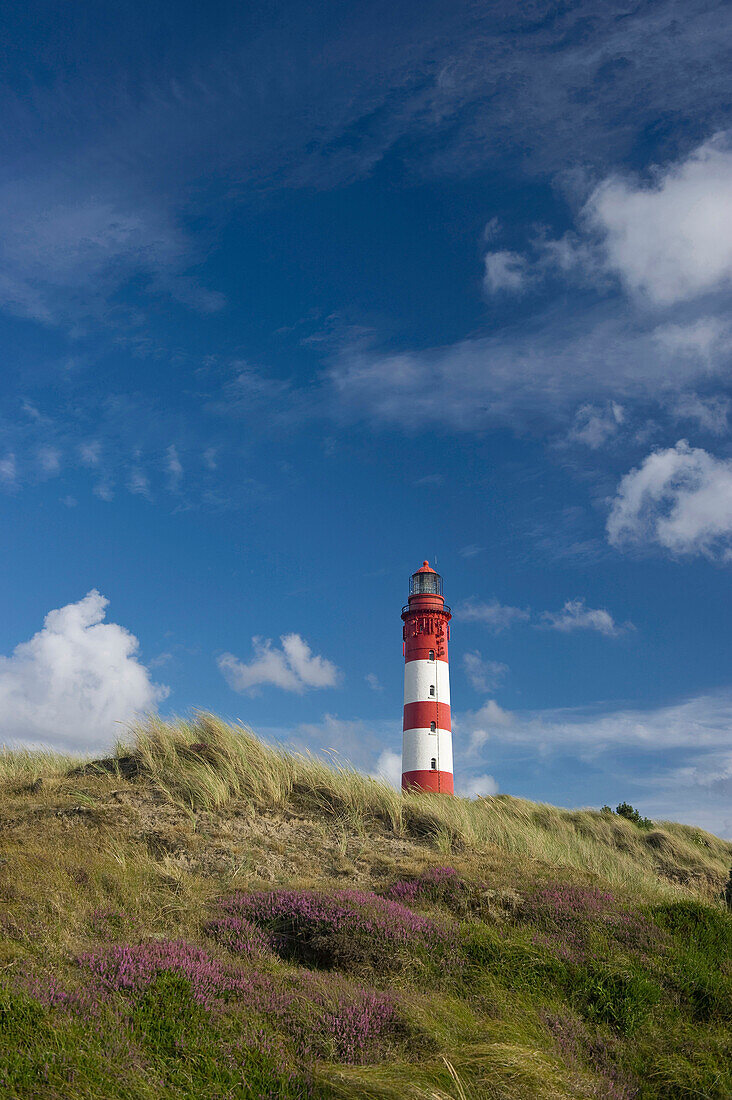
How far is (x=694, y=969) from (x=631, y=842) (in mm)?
15532

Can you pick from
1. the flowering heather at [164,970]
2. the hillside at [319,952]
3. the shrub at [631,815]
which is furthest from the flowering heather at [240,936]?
the shrub at [631,815]

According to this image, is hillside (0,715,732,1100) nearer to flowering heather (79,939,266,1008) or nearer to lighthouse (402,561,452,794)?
flowering heather (79,939,266,1008)

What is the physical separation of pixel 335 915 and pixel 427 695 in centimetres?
2193

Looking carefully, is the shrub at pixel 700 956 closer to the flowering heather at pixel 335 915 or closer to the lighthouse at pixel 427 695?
the flowering heather at pixel 335 915

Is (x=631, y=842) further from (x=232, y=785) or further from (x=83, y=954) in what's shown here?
(x=83, y=954)

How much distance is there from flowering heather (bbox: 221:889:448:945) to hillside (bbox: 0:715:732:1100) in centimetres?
3

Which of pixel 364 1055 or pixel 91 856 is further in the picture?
pixel 91 856

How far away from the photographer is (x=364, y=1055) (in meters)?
5.84

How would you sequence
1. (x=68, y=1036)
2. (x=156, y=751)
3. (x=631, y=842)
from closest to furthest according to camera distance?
1. (x=68, y=1036)
2. (x=156, y=751)
3. (x=631, y=842)

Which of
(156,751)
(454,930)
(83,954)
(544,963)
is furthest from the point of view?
(156,751)

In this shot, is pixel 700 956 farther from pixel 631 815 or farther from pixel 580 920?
pixel 631 815

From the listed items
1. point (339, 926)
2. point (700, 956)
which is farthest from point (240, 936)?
point (700, 956)

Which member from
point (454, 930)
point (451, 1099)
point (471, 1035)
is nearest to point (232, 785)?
point (454, 930)

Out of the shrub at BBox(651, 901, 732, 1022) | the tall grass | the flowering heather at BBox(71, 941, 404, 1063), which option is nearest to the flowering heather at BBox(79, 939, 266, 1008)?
the flowering heather at BBox(71, 941, 404, 1063)
